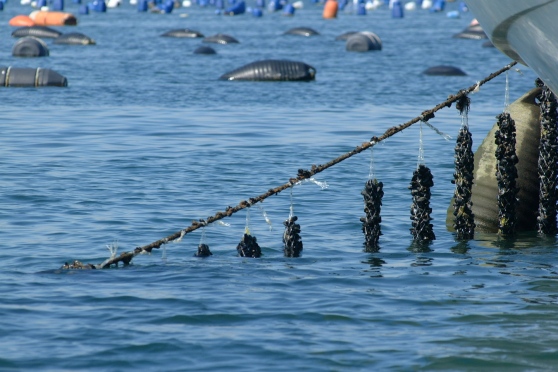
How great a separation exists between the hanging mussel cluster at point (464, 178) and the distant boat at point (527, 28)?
9.93ft

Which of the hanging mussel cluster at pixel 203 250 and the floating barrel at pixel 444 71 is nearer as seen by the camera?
the hanging mussel cluster at pixel 203 250

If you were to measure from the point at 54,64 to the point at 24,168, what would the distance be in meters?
35.2

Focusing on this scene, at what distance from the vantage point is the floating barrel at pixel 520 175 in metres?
19.4

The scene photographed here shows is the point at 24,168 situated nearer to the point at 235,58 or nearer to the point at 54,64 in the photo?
the point at 54,64

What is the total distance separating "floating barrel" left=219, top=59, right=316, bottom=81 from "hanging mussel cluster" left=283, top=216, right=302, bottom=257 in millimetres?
34006

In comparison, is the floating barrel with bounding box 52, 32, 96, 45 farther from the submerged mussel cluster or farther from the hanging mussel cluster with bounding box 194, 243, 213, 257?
the submerged mussel cluster

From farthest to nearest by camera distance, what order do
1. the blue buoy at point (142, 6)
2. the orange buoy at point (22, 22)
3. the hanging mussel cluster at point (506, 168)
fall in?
1. the blue buoy at point (142, 6)
2. the orange buoy at point (22, 22)
3. the hanging mussel cluster at point (506, 168)

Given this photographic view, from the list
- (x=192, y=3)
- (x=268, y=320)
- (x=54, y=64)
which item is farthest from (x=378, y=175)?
(x=192, y=3)

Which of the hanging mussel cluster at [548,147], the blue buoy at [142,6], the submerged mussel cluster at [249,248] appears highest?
the blue buoy at [142,6]

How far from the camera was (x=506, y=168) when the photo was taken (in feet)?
59.4

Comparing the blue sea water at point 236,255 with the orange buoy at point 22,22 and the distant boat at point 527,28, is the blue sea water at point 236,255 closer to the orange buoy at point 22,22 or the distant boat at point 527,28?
the distant boat at point 527,28

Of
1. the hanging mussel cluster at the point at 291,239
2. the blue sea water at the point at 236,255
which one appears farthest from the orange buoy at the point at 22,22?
the hanging mussel cluster at the point at 291,239

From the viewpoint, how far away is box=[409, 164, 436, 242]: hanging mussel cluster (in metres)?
17.8

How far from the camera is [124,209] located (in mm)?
21812
